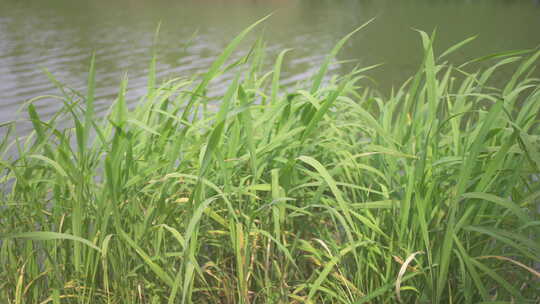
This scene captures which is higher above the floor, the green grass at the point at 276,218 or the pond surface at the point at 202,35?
the green grass at the point at 276,218

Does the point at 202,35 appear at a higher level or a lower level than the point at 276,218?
lower

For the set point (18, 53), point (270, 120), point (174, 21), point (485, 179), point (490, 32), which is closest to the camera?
point (485, 179)

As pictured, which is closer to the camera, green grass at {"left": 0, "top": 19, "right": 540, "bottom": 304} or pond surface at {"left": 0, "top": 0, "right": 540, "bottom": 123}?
green grass at {"left": 0, "top": 19, "right": 540, "bottom": 304}

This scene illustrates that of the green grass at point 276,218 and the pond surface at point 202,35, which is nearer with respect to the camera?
the green grass at point 276,218

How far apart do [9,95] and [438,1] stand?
14.3 metres

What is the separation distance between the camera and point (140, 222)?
4.39ft

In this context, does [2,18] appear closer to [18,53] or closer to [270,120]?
[18,53]

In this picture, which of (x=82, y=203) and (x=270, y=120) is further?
(x=270, y=120)

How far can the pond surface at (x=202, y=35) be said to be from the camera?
21.9 ft

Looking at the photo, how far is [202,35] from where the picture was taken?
10141 millimetres

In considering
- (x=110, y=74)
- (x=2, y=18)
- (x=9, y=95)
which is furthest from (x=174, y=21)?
(x=9, y=95)

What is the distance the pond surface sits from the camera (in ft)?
21.9

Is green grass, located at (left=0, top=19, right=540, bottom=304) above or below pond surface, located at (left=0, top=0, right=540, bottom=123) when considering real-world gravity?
above

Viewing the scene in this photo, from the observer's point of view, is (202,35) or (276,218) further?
(202,35)
